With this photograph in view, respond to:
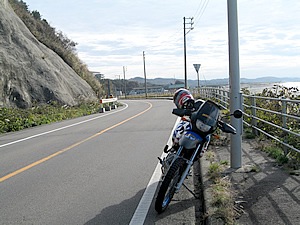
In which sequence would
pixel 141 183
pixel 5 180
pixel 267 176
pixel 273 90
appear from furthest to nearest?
pixel 273 90 < pixel 5 180 < pixel 141 183 < pixel 267 176

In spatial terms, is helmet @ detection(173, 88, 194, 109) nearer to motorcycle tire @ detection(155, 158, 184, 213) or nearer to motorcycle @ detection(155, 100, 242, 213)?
motorcycle @ detection(155, 100, 242, 213)

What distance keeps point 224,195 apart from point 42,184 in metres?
3.41

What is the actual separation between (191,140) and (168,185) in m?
0.67

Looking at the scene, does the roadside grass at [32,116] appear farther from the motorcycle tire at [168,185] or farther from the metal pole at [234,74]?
the motorcycle tire at [168,185]

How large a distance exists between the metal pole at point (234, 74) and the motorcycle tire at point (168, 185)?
7.25 ft

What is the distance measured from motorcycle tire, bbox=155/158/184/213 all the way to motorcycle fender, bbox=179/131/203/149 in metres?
0.22

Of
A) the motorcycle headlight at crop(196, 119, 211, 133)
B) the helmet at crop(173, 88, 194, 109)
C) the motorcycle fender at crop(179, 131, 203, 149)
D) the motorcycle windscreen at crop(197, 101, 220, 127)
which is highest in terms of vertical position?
the helmet at crop(173, 88, 194, 109)

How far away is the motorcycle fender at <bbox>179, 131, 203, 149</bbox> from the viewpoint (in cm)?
515

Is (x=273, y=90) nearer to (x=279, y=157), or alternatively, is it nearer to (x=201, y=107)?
(x=279, y=157)

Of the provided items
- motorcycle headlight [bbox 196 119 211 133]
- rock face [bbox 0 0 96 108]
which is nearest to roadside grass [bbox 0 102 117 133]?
rock face [bbox 0 0 96 108]

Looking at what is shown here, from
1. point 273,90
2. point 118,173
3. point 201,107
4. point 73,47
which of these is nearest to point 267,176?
point 201,107

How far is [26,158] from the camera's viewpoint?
977cm

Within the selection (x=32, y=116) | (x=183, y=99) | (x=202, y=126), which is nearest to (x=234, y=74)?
(x=183, y=99)

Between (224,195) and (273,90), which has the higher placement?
(273,90)
